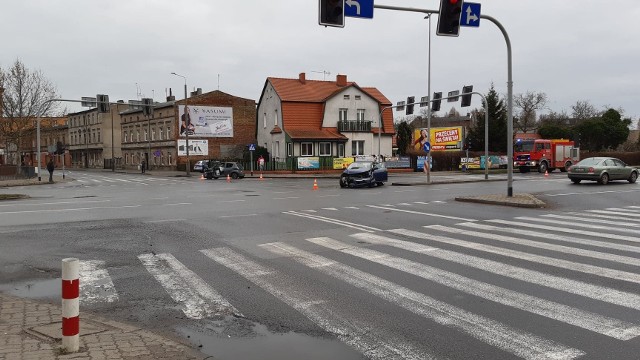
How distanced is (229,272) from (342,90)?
49.9 meters

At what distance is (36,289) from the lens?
274 inches

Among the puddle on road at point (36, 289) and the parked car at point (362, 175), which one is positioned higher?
the parked car at point (362, 175)

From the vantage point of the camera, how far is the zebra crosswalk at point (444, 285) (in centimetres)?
494

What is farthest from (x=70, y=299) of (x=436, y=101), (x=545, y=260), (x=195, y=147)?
(x=195, y=147)

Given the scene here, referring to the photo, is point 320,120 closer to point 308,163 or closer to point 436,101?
point 308,163

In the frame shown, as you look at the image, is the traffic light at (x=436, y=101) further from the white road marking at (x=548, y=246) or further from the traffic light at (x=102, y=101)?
the white road marking at (x=548, y=246)

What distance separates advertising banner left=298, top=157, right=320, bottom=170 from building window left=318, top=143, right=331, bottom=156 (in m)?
2.38

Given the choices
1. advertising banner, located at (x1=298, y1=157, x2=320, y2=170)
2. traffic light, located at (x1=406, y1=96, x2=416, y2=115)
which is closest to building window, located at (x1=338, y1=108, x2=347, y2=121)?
advertising banner, located at (x1=298, y1=157, x2=320, y2=170)

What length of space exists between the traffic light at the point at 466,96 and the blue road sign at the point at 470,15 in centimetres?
1729

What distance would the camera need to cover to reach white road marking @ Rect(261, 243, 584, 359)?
4.62 meters

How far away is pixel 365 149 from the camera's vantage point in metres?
57.3

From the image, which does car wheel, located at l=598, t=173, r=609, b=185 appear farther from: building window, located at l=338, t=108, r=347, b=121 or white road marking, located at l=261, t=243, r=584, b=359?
building window, located at l=338, t=108, r=347, b=121

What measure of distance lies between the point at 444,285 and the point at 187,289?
3297 mm

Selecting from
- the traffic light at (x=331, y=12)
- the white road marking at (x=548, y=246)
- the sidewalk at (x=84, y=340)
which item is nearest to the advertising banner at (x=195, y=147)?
the traffic light at (x=331, y=12)
